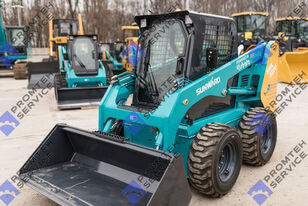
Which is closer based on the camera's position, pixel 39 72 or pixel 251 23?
pixel 39 72

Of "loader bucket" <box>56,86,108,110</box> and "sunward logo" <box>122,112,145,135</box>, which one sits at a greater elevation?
"sunward logo" <box>122,112,145,135</box>

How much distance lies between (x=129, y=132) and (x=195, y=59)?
51.7 inches

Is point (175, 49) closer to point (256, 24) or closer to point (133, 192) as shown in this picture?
point (133, 192)

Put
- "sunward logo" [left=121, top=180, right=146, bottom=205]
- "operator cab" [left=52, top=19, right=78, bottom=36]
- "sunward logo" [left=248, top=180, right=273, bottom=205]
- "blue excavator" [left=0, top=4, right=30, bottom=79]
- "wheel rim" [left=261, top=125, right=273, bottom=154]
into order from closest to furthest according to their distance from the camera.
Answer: "sunward logo" [left=121, top=180, right=146, bottom=205] → "sunward logo" [left=248, top=180, right=273, bottom=205] → "wheel rim" [left=261, top=125, right=273, bottom=154] → "operator cab" [left=52, top=19, right=78, bottom=36] → "blue excavator" [left=0, top=4, right=30, bottom=79]

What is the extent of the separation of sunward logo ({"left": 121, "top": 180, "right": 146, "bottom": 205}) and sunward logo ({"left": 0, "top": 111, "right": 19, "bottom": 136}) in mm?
4046

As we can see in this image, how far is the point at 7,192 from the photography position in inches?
144

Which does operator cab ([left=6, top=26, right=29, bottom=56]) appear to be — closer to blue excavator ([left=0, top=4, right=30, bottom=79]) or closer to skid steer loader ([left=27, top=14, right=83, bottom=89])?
blue excavator ([left=0, top=4, right=30, bottom=79])

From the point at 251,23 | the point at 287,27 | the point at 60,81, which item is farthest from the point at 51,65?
the point at 287,27

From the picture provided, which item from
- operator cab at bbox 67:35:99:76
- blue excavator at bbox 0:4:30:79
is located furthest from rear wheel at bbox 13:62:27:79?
operator cab at bbox 67:35:99:76

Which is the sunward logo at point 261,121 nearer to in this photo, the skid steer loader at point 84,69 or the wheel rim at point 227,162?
the wheel rim at point 227,162

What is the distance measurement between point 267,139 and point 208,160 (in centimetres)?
180

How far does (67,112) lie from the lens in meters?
7.95

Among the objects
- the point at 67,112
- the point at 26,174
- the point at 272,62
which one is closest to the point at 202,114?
the point at 272,62

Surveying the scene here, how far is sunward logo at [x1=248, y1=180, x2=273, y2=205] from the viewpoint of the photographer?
3373 millimetres
